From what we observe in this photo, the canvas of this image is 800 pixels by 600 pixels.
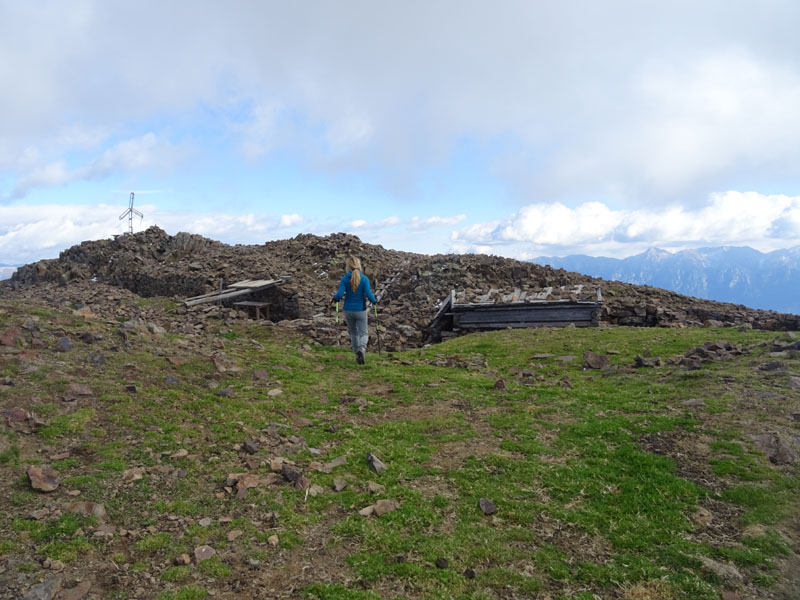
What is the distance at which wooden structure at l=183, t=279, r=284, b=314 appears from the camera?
24.7m

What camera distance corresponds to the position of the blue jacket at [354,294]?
44.6 feet

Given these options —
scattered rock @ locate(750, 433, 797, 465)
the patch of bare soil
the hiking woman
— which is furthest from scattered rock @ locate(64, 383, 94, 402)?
scattered rock @ locate(750, 433, 797, 465)

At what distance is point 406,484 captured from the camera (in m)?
7.02

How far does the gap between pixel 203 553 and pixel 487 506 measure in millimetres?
3673

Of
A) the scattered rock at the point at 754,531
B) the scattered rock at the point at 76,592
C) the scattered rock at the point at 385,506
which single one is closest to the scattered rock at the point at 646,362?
the scattered rock at the point at 754,531

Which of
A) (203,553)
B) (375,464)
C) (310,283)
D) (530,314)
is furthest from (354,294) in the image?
(310,283)

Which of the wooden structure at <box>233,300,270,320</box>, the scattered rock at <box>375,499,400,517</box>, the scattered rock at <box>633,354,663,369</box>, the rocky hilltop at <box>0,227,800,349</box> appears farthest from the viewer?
the wooden structure at <box>233,300,270,320</box>

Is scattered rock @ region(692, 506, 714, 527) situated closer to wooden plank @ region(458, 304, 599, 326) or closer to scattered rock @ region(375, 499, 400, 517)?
scattered rock @ region(375, 499, 400, 517)

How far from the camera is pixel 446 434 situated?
8.98 metres

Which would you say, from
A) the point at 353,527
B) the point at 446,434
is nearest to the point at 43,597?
the point at 353,527

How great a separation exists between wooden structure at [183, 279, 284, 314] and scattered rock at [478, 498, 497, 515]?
20875 mm

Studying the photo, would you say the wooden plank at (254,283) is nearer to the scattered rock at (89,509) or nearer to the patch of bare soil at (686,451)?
the scattered rock at (89,509)

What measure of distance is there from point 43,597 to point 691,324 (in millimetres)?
26075

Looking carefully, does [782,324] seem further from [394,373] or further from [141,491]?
[141,491]
